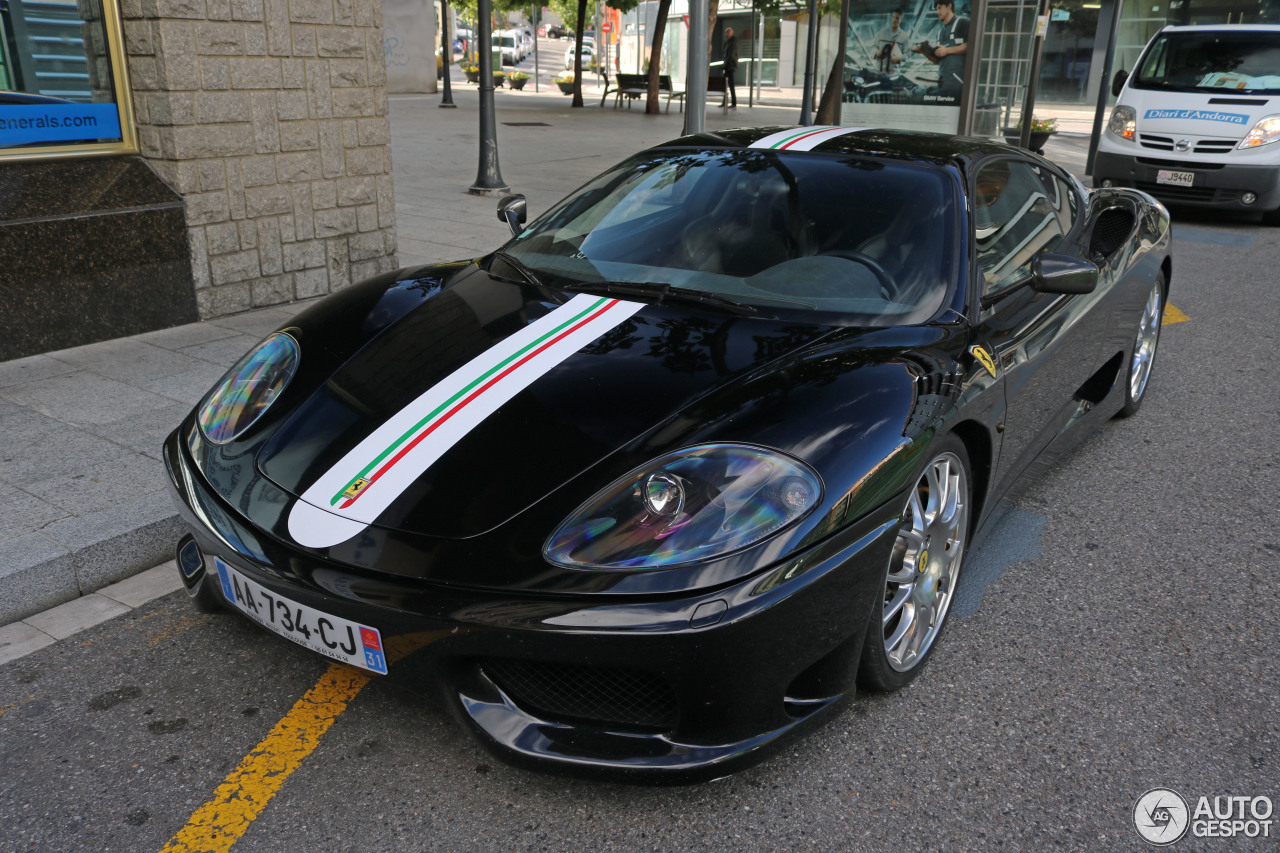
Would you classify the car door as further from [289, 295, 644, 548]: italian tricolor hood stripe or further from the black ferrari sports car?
[289, 295, 644, 548]: italian tricolor hood stripe

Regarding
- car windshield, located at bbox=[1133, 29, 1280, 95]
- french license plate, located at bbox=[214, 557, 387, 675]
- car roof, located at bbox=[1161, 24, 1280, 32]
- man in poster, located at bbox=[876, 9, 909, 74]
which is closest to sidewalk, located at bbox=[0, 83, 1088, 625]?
french license plate, located at bbox=[214, 557, 387, 675]

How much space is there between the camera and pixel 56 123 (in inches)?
217

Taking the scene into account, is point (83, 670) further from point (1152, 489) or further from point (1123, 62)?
point (1123, 62)

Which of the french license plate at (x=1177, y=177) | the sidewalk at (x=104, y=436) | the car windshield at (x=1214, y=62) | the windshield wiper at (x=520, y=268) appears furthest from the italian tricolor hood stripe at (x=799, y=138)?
the car windshield at (x=1214, y=62)

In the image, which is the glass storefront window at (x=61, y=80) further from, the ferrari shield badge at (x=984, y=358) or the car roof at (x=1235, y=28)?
the car roof at (x=1235, y=28)

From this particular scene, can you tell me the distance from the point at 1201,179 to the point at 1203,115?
63cm

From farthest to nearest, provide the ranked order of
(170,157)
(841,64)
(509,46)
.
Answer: (509,46), (841,64), (170,157)

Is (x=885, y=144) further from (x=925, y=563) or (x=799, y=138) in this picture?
(x=925, y=563)

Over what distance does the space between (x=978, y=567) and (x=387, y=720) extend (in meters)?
1.96

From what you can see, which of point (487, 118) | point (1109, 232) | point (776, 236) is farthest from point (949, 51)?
point (776, 236)

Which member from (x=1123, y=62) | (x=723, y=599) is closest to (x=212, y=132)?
(x=723, y=599)

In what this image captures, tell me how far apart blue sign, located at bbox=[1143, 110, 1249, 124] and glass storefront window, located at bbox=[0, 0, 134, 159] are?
9.60 meters

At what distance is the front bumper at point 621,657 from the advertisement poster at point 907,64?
42.1 feet

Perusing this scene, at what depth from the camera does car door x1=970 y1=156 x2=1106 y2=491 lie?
9.89 ft
